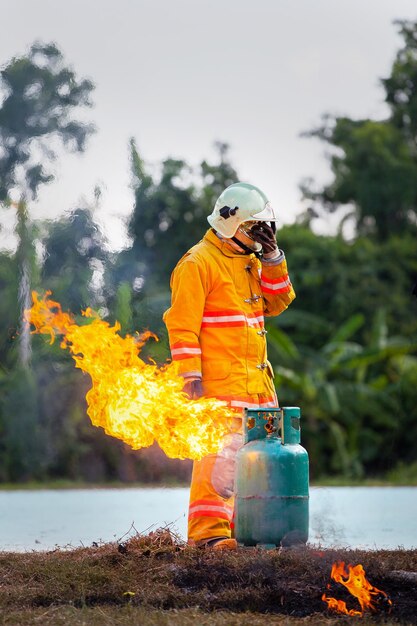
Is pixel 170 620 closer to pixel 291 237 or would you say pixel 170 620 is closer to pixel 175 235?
pixel 175 235

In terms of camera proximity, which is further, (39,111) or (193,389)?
(39,111)

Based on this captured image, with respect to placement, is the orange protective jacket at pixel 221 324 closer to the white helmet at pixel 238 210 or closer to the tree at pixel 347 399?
the white helmet at pixel 238 210

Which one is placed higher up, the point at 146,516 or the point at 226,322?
the point at 226,322

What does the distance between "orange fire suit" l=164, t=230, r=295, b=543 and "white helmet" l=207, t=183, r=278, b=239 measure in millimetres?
100

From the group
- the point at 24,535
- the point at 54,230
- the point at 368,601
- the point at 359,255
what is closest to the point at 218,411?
the point at 368,601

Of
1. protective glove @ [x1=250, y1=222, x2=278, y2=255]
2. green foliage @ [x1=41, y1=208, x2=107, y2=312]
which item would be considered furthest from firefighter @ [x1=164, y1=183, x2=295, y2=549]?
green foliage @ [x1=41, y1=208, x2=107, y2=312]

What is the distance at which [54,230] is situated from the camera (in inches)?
442

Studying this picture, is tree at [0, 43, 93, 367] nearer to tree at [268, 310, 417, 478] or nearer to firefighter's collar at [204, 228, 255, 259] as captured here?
firefighter's collar at [204, 228, 255, 259]

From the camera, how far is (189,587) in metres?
6.23

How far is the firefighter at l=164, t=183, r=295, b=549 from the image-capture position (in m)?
7.40

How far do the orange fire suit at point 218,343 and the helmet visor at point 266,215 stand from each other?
25cm

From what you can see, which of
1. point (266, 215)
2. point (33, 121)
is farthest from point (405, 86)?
point (266, 215)

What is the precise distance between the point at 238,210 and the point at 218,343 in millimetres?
835

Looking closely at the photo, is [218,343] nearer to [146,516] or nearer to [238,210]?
[238,210]
